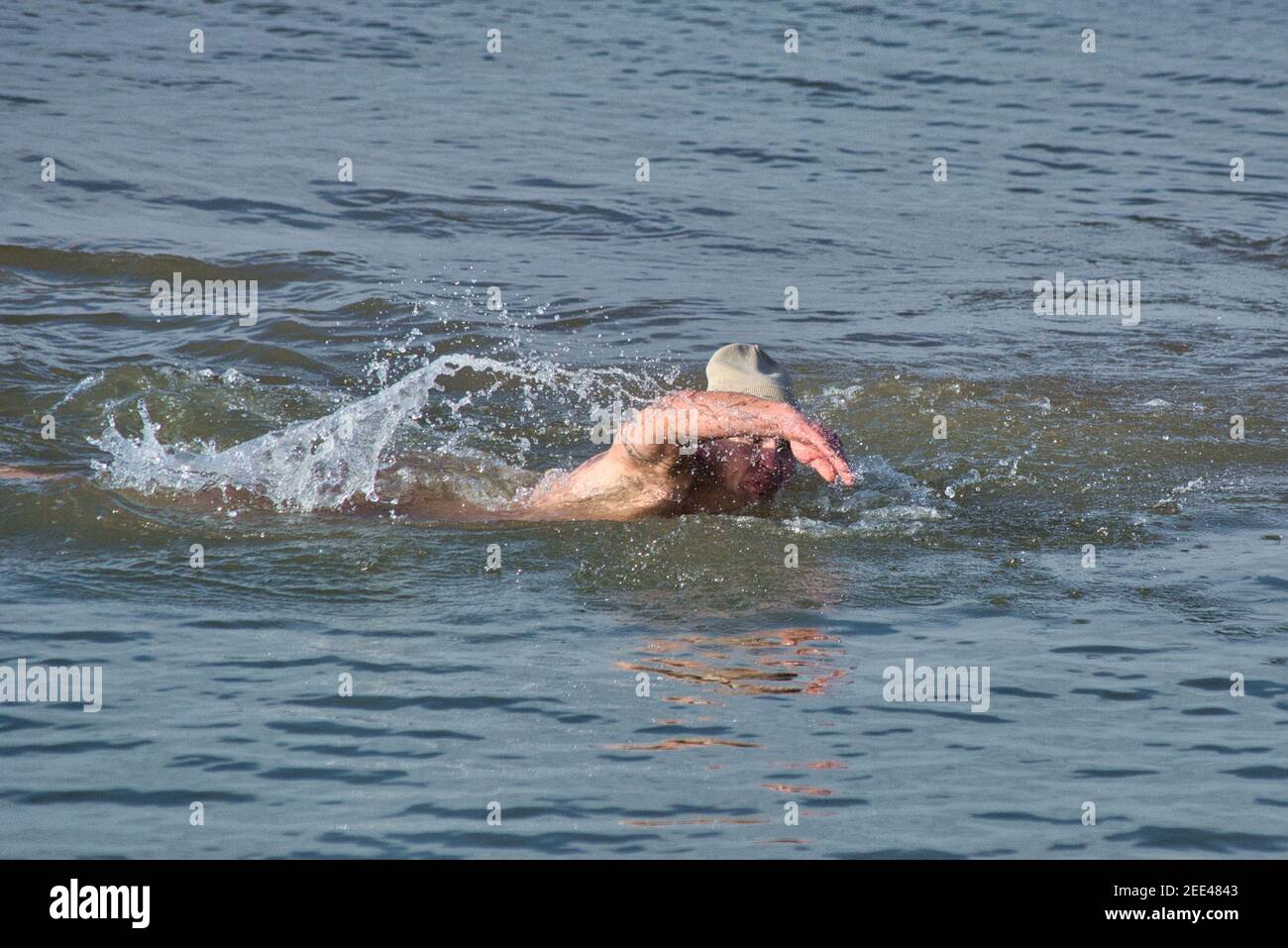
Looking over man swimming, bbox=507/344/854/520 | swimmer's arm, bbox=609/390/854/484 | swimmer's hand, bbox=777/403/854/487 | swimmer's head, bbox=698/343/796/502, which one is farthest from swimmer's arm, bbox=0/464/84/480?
swimmer's hand, bbox=777/403/854/487

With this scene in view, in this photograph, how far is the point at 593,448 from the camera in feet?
31.5

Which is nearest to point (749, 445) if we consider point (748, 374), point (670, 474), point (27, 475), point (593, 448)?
point (670, 474)

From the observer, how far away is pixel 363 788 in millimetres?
5227

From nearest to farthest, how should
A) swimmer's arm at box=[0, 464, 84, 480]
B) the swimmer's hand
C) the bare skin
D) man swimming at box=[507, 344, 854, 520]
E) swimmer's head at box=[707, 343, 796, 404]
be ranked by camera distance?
the swimmer's hand < man swimming at box=[507, 344, 854, 520] < the bare skin < swimmer's head at box=[707, 343, 796, 404] < swimmer's arm at box=[0, 464, 84, 480]

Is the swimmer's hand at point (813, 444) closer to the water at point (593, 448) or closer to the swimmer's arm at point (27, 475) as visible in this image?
the water at point (593, 448)

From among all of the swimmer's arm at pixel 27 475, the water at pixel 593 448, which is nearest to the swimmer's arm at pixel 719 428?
the water at pixel 593 448

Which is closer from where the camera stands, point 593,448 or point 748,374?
point 748,374

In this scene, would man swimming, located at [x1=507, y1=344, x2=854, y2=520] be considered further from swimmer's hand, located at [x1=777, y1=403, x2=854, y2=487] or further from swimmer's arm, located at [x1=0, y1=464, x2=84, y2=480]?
swimmer's arm, located at [x1=0, y1=464, x2=84, y2=480]

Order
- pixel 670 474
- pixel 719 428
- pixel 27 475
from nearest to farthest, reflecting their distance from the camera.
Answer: pixel 719 428 → pixel 670 474 → pixel 27 475

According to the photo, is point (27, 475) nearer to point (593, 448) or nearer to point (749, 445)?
point (593, 448)

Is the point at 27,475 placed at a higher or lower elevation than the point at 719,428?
lower

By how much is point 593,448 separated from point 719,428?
2.80 meters

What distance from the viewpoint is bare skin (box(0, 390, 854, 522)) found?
6.82 metres
